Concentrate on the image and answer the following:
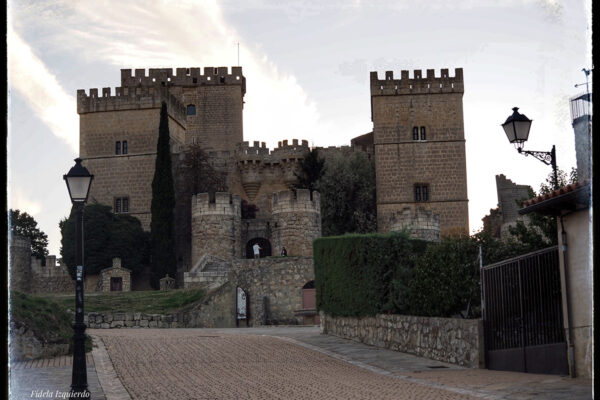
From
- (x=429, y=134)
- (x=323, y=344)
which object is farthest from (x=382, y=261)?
(x=429, y=134)

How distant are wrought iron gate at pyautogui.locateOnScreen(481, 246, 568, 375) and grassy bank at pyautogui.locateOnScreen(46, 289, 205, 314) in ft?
65.6

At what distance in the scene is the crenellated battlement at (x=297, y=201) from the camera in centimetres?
4875

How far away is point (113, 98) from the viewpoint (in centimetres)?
5600

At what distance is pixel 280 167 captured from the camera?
58.8 meters

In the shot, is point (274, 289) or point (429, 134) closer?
point (274, 289)

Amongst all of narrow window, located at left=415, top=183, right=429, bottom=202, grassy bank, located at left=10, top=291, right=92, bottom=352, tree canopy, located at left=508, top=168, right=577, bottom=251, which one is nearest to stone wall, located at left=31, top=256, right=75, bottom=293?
narrow window, located at left=415, top=183, right=429, bottom=202

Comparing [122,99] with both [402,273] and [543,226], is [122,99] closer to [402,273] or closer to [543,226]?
[402,273]

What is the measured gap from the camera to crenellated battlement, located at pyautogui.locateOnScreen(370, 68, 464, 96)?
54.8 metres

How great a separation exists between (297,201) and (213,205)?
182 inches

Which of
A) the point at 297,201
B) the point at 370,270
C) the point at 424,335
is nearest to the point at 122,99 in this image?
the point at 297,201

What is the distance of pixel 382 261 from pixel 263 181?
3682cm

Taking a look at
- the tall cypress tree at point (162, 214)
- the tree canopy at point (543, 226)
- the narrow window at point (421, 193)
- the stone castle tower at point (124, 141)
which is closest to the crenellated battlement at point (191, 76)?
the stone castle tower at point (124, 141)

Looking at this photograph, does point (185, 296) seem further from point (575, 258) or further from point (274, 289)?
point (575, 258)

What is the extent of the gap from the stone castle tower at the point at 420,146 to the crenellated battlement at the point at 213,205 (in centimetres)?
931
